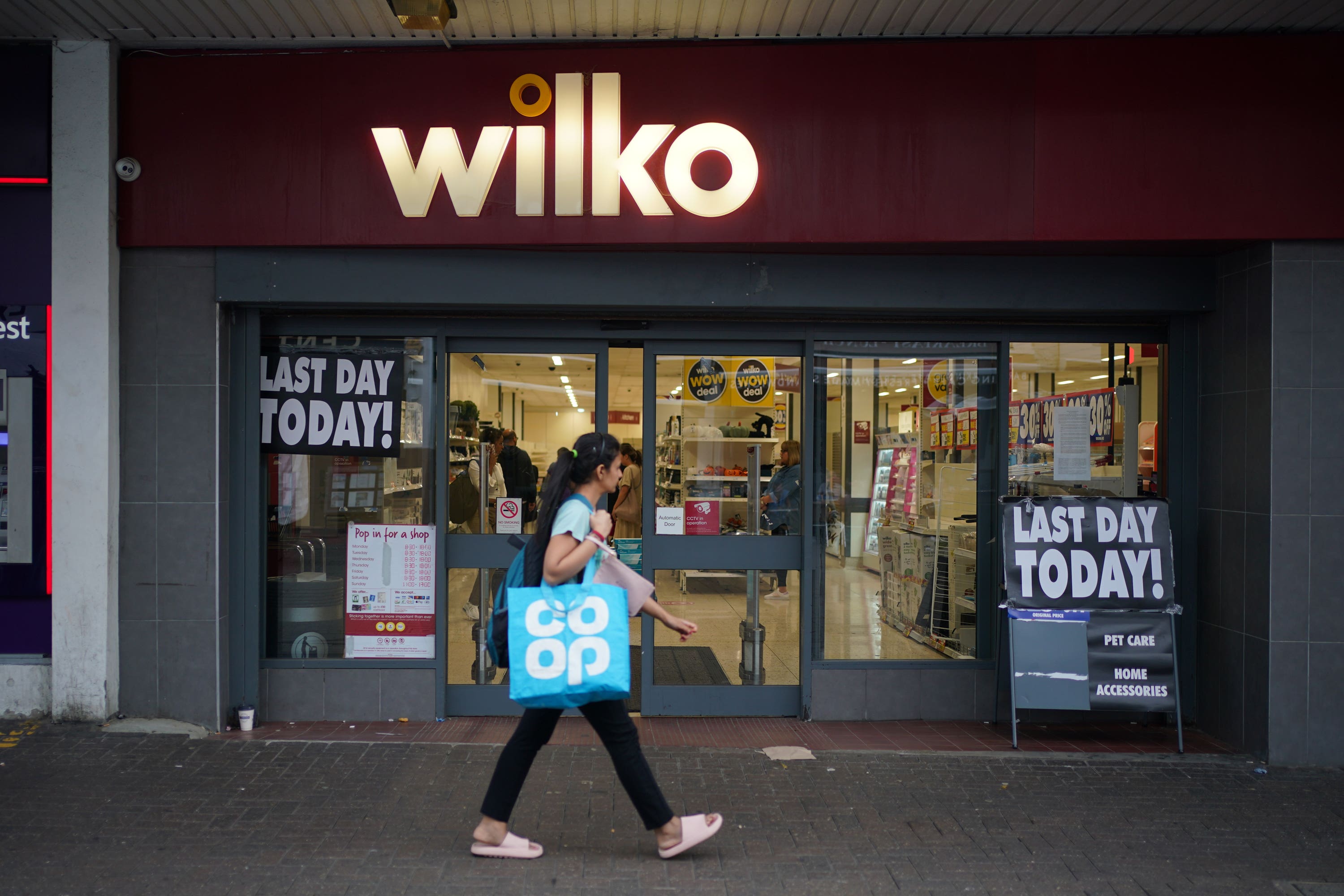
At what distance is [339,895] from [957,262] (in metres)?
4.73

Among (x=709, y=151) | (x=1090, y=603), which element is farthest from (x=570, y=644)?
(x=1090, y=603)

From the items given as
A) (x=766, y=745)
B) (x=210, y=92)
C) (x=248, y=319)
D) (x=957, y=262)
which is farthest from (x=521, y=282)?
(x=766, y=745)

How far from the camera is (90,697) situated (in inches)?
227

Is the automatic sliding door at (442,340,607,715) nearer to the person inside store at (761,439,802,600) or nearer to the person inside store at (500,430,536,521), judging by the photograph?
the person inside store at (500,430,536,521)

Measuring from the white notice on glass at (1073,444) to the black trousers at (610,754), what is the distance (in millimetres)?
3753

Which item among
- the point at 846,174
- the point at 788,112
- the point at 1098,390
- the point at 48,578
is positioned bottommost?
the point at 48,578

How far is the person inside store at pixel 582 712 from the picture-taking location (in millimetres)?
3861

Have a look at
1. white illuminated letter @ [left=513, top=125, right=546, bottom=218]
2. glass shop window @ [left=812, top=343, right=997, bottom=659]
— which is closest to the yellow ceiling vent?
white illuminated letter @ [left=513, top=125, right=546, bottom=218]

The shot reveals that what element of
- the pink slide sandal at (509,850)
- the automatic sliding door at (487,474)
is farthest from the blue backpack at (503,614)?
the automatic sliding door at (487,474)

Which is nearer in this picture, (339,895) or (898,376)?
(339,895)

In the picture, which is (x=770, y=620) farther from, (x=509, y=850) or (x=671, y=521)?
(x=509, y=850)

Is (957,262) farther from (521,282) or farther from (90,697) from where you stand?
(90,697)

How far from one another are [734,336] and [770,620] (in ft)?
6.08

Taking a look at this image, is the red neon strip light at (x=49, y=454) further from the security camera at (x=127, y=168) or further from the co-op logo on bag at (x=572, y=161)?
the co-op logo on bag at (x=572, y=161)
